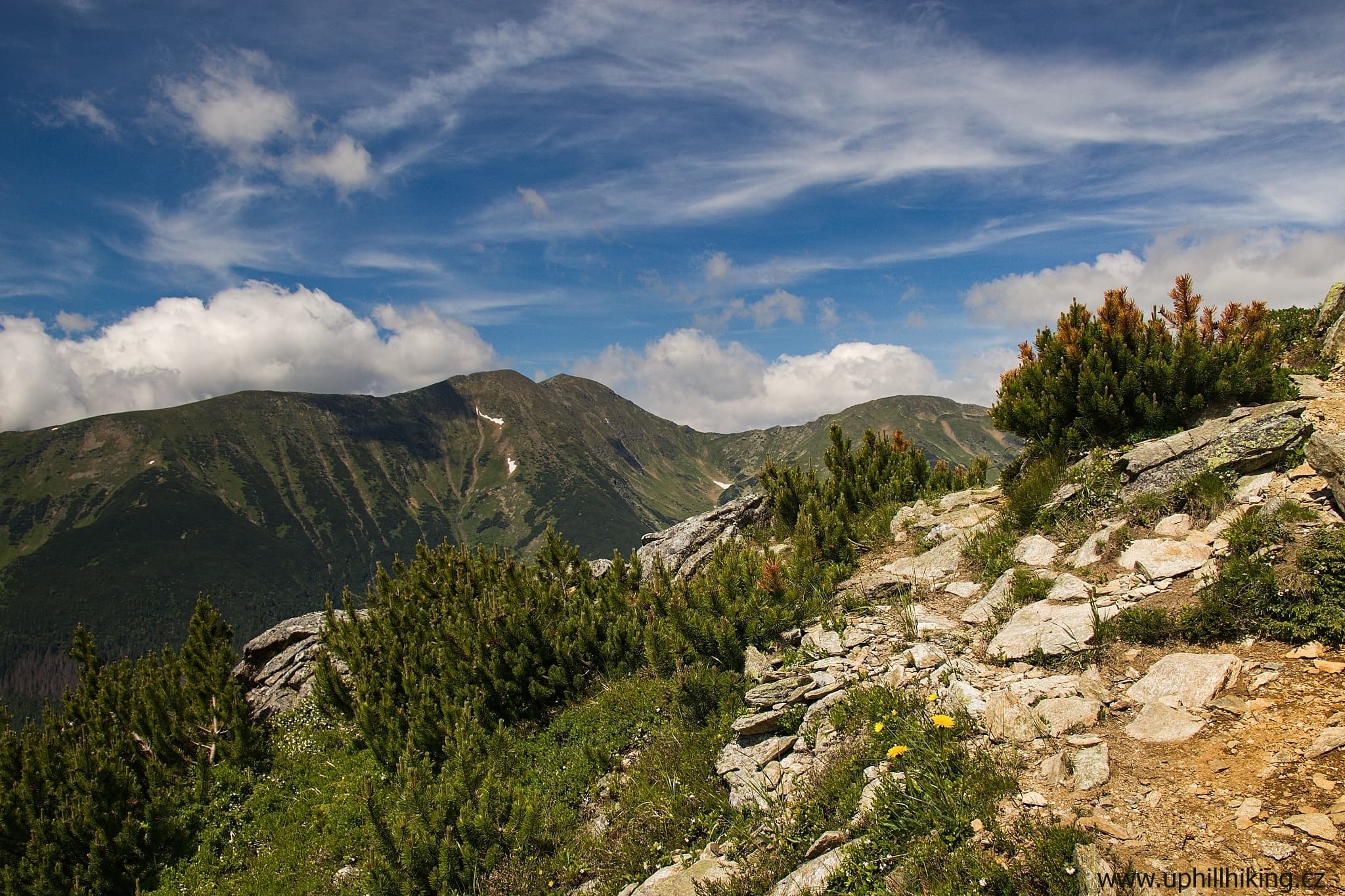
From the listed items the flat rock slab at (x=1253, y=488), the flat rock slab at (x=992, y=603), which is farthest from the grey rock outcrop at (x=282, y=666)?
the flat rock slab at (x=1253, y=488)

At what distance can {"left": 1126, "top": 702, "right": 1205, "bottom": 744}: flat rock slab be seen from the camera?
4961mm

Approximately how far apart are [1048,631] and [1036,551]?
8.74ft

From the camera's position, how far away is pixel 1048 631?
6.87 m

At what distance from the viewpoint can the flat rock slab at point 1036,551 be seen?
29.1ft

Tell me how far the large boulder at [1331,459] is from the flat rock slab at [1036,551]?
2.94 meters

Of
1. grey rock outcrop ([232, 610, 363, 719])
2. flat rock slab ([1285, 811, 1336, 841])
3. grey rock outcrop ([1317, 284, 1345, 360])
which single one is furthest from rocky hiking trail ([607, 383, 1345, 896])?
grey rock outcrop ([232, 610, 363, 719])

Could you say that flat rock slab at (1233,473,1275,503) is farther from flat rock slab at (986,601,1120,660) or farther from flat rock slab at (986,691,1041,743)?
flat rock slab at (986,691,1041,743)

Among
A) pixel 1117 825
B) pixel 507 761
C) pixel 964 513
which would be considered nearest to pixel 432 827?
pixel 507 761

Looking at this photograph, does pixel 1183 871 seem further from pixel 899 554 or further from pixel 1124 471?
pixel 899 554

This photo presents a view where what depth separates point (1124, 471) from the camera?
9445 mm

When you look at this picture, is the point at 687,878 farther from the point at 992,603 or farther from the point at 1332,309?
the point at 1332,309

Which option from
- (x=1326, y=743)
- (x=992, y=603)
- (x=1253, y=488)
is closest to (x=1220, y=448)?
(x=1253, y=488)

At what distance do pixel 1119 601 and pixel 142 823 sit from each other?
17.1 meters

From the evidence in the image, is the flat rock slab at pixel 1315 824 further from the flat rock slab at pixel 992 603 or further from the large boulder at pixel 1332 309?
the large boulder at pixel 1332 309
